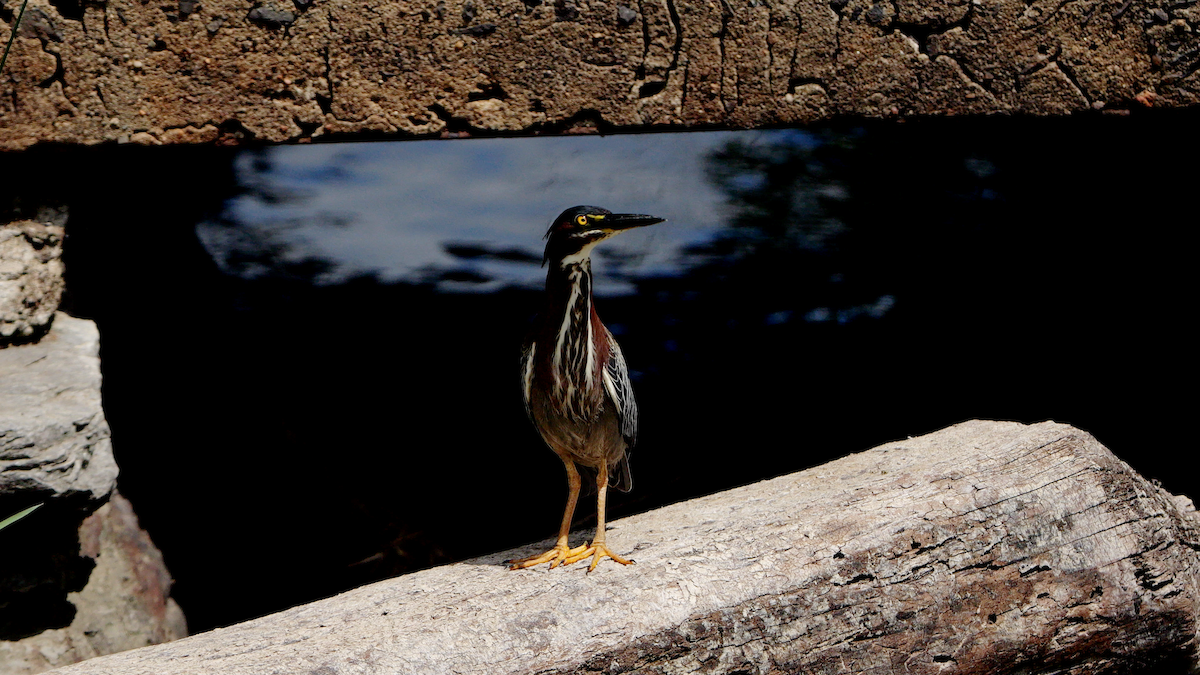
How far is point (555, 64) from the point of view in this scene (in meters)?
2.69

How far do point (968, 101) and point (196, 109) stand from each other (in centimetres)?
244

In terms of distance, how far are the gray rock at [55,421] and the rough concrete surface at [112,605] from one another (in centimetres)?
41

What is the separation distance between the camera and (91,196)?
110 inches

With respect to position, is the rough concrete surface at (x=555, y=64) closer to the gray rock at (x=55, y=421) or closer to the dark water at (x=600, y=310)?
the dark water at (x=600, y=310)

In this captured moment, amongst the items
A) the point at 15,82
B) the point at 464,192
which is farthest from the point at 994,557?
the point at 15,82

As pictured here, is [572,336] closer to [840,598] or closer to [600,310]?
[840,598]

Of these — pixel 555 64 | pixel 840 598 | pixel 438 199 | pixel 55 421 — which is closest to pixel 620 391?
pixel 840 598

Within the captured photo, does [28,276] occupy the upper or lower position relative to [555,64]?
lower

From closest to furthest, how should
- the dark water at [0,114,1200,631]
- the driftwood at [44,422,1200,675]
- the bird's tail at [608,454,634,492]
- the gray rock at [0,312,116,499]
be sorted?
the driftwood at [44,422,1200,675] < the gray rock at [0,312,116,499] < the bird's tail at [608,454,634,492] < the dark water at [0,114,1200,631]

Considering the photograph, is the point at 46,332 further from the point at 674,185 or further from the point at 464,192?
the point at 674,185

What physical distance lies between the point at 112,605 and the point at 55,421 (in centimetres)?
77

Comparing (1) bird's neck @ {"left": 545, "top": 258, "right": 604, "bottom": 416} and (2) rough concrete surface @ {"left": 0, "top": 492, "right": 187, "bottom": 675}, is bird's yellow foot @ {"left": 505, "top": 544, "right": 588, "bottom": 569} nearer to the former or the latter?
(1) bird's neck @ {"left": 545, "top": 258, "right": 604, "bottom": 416}

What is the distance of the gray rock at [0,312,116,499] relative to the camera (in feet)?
7.59

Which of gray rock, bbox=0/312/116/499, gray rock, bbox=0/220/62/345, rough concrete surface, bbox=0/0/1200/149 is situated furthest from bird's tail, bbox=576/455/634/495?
gray rock, bbox=0/220/62/345
